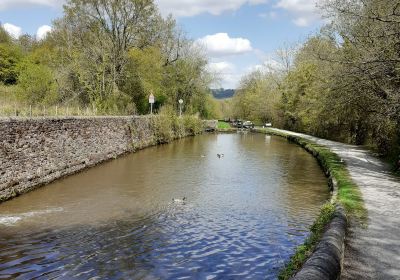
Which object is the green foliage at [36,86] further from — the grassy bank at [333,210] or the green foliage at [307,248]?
the green foliage at [307,248]

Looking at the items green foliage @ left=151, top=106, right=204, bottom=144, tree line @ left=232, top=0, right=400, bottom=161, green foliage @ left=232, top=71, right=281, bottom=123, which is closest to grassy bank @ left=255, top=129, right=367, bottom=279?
tree line @ left=232, top=0, right=400, bottom=161

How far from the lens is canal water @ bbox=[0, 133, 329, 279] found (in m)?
8.06

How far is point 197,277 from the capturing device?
7562mm

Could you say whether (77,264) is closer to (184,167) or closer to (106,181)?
(106,181)

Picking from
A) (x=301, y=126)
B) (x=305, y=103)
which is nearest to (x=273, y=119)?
(x=301, y=126)

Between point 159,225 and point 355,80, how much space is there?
1306 cm

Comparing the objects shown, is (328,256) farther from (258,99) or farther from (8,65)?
(258,99)

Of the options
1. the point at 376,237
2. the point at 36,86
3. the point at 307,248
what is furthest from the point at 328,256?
the point at 36,86

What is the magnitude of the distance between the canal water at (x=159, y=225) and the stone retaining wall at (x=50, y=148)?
0.56m

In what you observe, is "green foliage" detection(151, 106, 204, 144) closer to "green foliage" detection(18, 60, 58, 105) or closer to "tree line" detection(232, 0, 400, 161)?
"green foliage" detection(18, 60, 58, 105)

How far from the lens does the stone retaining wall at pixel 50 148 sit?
44.4ft

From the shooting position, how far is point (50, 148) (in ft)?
54.7

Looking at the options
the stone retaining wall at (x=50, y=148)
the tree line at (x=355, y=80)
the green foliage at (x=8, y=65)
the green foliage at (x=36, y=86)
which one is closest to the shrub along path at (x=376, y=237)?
the tree line at (x=355, y=80)

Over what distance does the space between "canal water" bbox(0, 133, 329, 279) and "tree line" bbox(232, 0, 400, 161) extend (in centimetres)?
471
